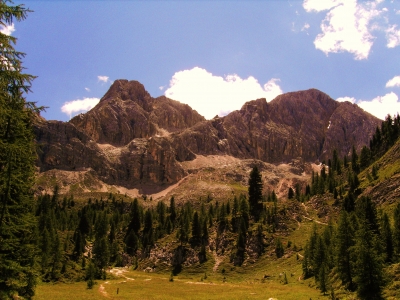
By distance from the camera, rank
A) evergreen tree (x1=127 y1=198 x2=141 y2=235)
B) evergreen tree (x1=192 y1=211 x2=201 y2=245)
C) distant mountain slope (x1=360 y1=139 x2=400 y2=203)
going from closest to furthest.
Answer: distant mountain slope (x1=360 y1=139 x2=400 y2=203), evergreen tree (x1=192 y1=211 x2=201 y2=245), evergreen tree (x1=127 y1=198 x2=141 y2=235)

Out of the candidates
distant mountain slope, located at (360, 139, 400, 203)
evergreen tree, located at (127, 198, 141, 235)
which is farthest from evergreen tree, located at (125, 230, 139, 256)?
distant mountain slope, located at (360, 139, 400, 203)

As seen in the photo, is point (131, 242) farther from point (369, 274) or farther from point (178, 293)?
point (369, 274)

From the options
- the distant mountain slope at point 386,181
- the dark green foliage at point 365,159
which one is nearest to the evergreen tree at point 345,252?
the distant mountain slope at point 386,181

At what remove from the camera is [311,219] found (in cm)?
10862

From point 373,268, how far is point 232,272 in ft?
182

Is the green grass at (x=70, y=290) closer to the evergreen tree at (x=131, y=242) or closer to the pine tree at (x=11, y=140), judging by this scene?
the pine tree at (x=11, y=140)

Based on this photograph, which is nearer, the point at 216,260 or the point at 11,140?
the point at 11,140

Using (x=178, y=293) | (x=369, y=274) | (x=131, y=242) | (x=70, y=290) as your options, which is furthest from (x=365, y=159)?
(x=70, y=290)

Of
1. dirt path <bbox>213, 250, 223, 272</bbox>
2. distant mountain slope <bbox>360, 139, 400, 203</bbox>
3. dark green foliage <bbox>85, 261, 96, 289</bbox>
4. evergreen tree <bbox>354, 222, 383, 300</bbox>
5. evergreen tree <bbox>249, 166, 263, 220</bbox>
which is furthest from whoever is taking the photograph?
evergreen tree <bbox>249, 166, 263, 220</bbox>

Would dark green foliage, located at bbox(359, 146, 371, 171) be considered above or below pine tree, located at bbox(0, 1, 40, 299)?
above

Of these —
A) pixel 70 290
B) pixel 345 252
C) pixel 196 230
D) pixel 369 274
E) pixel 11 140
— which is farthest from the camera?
pixel 196 230

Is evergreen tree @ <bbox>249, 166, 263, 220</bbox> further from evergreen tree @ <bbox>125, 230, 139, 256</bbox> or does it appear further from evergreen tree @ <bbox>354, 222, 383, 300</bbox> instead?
evergreen tree @ <bbox>354, 222, 383, 300</bbox>

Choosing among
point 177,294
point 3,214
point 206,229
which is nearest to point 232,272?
point 206,229

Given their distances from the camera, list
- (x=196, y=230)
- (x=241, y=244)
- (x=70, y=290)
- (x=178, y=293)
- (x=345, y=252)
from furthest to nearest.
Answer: (x=196, y=230) < (x=241, y=244) < (x=70, y=290) < (x=178, y=293) < (x=345, y=252)
